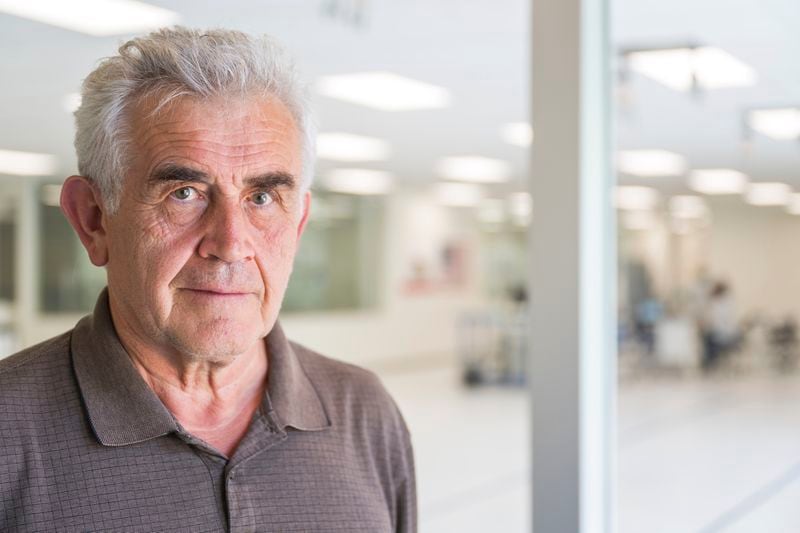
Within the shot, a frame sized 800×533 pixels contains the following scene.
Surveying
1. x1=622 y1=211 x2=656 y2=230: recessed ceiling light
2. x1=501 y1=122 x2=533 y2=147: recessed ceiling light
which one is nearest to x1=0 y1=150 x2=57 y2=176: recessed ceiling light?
x1=501 y1=122 x2=533 y2=147: recessed ceiling light

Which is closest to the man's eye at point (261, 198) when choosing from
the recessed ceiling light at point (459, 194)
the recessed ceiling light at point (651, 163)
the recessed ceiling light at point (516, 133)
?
the recessed ceiling light at point (651, 163)

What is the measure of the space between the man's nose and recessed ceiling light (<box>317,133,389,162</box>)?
8.22 metres

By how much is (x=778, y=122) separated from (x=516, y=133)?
23.8 ft

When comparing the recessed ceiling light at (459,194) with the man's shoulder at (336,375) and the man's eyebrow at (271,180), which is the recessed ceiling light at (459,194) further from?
the man's eyebrow at (271,180)

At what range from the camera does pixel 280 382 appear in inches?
62.9

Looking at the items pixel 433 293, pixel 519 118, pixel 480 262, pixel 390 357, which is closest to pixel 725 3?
pixel 519 118

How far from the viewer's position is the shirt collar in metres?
1.42

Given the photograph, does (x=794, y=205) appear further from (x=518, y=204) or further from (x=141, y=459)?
(x=518, y=204)

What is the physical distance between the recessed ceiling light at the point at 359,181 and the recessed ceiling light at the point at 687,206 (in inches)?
294

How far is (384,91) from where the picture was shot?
7.39m

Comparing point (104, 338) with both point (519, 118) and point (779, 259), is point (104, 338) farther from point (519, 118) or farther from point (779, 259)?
point (519, 118)

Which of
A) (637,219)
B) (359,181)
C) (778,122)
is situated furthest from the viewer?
(359,181)

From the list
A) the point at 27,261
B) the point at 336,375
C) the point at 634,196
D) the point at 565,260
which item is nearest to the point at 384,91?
the point at 634,196

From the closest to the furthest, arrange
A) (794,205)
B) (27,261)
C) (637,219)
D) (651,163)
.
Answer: (794,205) < (651,163) < (637,219) < (27,261)
